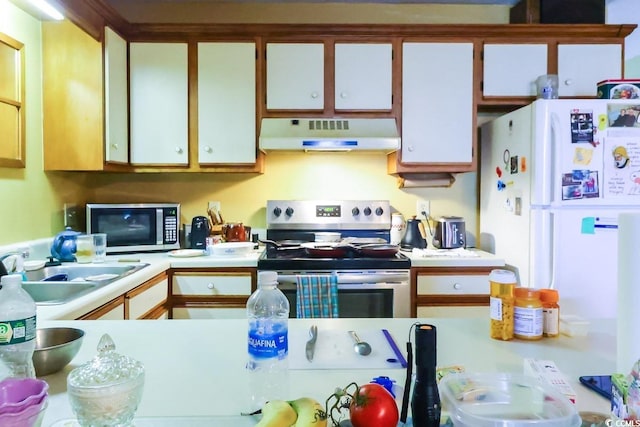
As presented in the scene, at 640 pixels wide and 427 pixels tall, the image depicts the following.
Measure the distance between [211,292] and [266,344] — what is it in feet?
6.11

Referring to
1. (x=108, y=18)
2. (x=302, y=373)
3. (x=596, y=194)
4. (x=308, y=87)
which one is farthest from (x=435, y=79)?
(x=302, y=373)

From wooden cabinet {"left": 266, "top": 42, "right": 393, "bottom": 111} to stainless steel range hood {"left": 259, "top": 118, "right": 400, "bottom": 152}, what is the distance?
10 cm

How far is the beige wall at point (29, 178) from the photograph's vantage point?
2.31 meters

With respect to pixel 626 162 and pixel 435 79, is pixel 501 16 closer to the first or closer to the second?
pixel 435 79

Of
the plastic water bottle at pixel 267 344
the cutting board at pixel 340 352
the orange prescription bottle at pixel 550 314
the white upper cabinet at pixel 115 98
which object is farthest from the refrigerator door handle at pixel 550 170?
the white upper cabinet at pixel 115 98

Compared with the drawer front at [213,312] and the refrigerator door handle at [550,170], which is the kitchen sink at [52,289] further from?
the refrigerator door handle at [550,170]

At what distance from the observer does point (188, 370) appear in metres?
1.02

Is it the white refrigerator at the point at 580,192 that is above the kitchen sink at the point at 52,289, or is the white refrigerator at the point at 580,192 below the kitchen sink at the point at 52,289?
above

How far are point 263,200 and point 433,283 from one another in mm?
1305

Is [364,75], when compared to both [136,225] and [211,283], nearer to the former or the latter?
[211,283]

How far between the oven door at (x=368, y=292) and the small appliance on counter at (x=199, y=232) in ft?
2.33

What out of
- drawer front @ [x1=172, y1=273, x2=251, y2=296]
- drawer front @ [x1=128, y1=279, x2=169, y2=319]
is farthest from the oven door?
drawer front @ [x1=128, y1=279, x2=169, y2=319]

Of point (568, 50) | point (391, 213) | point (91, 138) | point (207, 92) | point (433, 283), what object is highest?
point (568, 50)

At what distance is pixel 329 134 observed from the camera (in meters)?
2.80
